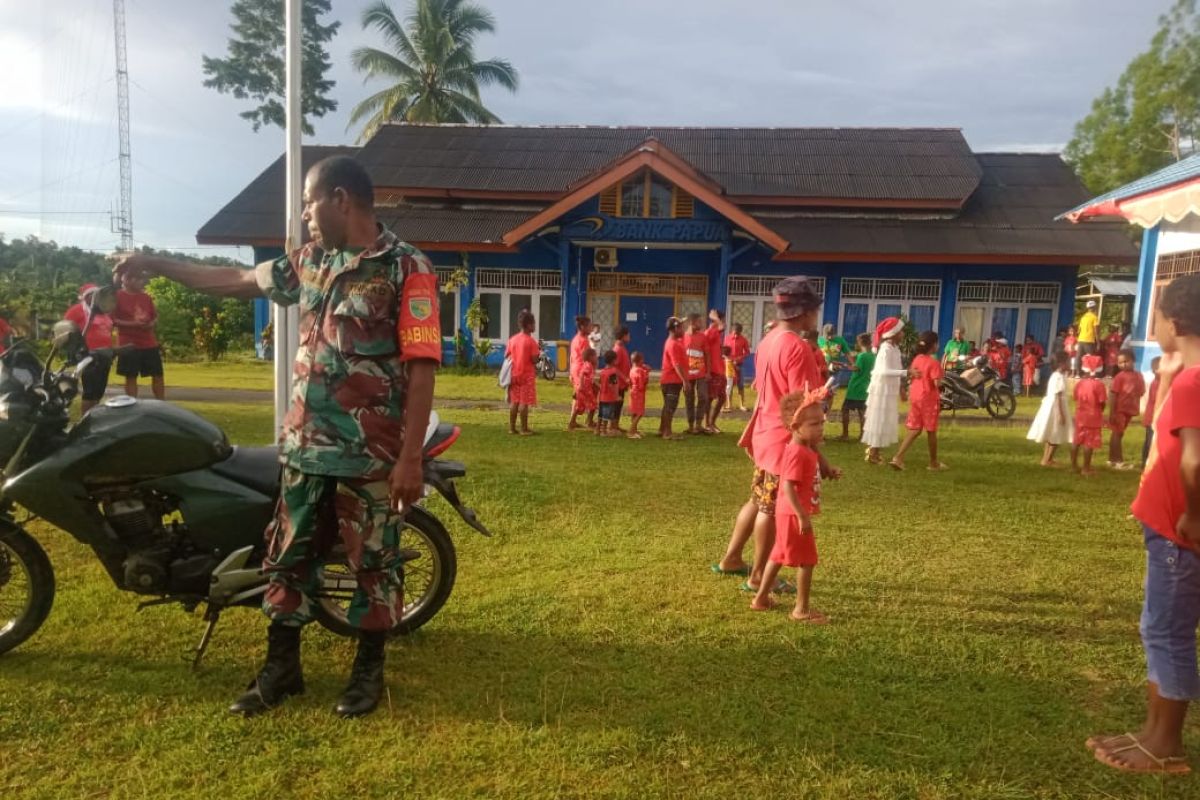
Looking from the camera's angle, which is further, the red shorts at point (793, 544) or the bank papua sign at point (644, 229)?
the bank papua sign at point (644, 229)

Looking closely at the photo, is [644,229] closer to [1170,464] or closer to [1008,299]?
[1008,299]

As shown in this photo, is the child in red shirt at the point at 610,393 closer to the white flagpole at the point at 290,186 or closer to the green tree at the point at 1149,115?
the white flagpole at the point at 290,186

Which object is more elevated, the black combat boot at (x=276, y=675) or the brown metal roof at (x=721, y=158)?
the brown metal roof at (x=721, y=158)

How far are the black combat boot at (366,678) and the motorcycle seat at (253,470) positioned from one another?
71 centimetres

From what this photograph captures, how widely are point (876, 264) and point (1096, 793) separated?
1641 cm

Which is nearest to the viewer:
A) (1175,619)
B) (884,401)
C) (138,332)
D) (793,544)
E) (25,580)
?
(1175,619)

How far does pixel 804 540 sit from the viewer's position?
11.9ft

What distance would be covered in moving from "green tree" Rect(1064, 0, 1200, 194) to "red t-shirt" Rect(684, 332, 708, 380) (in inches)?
1410

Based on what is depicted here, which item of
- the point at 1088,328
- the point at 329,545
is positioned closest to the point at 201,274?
the point at 329,545

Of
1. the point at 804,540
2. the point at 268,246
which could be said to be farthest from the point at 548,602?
the point at 268,246

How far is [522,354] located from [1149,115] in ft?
130

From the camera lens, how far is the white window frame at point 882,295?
17766 mm

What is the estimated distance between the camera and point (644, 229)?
56.3ft

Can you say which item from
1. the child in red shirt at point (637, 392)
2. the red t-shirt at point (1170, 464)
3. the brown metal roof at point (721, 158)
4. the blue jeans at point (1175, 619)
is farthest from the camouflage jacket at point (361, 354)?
the brown metal roof at point (721, 158)
